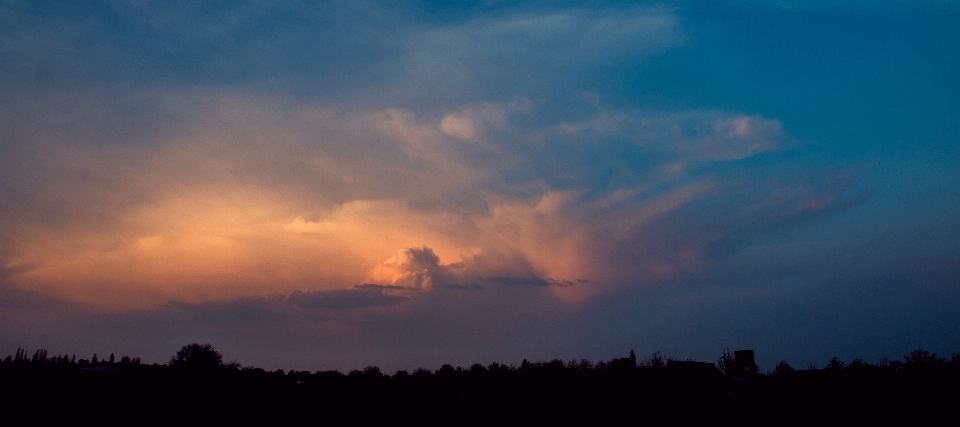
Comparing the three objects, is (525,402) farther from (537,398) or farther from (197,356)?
(197,356)

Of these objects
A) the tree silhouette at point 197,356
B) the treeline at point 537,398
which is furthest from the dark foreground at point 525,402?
the tree silhouette at point 197,356

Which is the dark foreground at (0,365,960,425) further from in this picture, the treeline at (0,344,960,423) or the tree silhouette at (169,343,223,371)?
the tree silhouette at (169,343,223,371)

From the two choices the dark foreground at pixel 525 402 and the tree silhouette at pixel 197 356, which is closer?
the dark foreground at pixel 525 402

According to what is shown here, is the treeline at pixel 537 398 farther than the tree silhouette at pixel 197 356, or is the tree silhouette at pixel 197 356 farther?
the tree silhouette at pixel 197 356

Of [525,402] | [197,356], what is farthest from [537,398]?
[197,356]

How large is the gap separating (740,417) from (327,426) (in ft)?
99.5

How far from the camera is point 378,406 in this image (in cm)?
5644

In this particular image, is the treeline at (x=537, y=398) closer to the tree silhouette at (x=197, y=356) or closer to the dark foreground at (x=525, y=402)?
the dark foreground at (x=525, y=402)

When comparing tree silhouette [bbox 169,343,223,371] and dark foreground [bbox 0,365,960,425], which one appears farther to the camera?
tree silhouette [bbox 169,343,223,371]

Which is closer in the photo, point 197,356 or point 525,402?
point 525,402

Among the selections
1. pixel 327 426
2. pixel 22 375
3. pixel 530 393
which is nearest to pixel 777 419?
pixel 530 393

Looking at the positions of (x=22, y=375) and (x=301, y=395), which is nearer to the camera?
(x=22, y=375)

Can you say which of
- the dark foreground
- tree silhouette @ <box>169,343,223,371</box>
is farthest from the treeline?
tree silhouette @ <box>169,343,223,371</box>

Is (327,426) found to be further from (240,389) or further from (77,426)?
(240,389)
